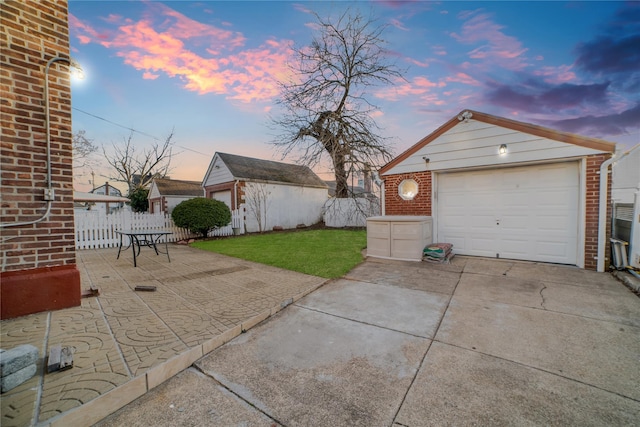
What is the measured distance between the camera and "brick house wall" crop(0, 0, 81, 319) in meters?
2.85

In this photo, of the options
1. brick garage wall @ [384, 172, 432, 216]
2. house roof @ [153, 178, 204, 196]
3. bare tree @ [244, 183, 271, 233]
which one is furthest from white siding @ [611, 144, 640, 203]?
house roof @ [153, 178, 204, 196]

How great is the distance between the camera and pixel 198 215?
10820mm

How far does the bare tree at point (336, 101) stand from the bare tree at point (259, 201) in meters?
3.04

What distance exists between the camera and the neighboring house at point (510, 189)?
17.3 feet

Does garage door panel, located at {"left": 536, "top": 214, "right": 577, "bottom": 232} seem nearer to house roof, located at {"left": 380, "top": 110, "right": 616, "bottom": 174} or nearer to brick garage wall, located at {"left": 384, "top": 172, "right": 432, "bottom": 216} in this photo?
house roof, located at {"left": 380, "top": 110, "right": 616, "bottom": 174}

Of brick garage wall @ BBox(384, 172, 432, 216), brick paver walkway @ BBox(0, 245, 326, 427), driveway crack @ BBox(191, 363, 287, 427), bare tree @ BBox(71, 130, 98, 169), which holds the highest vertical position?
bare tree @ BBox(71, 130, 98, 169)

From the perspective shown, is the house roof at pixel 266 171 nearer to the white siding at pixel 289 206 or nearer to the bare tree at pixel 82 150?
the white siding at pixel 289 206

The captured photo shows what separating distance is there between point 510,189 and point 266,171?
1332 cm

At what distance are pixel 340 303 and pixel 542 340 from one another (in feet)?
7.85

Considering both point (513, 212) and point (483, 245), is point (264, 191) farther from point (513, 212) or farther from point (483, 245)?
point (513, 212)

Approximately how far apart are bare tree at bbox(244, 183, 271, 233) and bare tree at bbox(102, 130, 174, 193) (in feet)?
48.6

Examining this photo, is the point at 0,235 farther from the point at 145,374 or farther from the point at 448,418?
the point at 448,418

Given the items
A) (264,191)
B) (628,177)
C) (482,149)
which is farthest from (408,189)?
(628,177)

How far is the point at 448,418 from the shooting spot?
5.42ft
